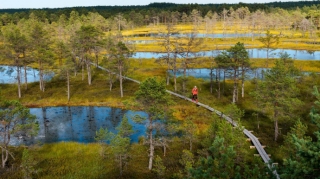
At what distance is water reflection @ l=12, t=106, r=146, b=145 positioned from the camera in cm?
4303

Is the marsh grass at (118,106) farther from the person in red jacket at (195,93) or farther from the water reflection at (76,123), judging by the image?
the water reflection at (76,123)

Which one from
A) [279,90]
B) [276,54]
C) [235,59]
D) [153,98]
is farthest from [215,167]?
[276,54]

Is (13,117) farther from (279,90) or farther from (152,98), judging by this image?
(279,90)

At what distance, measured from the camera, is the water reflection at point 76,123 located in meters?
43.0

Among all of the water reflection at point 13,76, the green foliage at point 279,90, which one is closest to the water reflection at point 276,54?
the water reflection at point 13,76

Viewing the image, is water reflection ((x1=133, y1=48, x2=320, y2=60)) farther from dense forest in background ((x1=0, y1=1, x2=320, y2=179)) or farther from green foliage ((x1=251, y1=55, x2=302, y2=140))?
green foliage ((x1=251, y1=55, x2=302, y2=140))

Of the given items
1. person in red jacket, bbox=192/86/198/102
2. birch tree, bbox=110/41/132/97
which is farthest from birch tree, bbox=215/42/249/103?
birch tree, bbox=110/41/132/97

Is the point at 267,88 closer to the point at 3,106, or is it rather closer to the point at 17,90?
the point at 3,106

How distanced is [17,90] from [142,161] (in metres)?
41.0

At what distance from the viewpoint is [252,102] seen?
51.2 m

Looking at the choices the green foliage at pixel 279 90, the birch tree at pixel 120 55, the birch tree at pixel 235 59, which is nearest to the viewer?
the green foliage at pixel 279 90

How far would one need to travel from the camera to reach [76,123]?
49000 millimetres

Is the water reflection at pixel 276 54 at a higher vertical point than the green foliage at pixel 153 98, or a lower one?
higher

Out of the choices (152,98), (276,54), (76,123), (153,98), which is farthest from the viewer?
(276,54)
